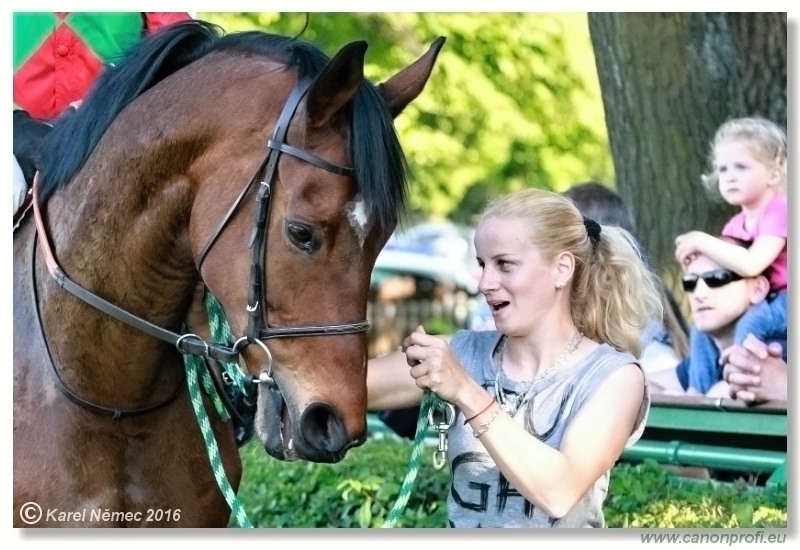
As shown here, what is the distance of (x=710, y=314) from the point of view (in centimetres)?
485

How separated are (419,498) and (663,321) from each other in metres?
1.33

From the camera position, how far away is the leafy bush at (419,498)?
4.27 meters

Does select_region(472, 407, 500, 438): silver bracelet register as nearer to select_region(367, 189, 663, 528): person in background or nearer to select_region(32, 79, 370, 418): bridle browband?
select_region(367, 189, 663, 528): person in background

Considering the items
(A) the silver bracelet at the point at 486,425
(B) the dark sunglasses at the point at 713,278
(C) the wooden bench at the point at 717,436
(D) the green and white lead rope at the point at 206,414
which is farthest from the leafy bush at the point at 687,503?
(A) the silver bracelet at the point at 486,425

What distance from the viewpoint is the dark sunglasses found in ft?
15.6

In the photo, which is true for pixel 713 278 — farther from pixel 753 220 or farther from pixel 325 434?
pixel 325 434

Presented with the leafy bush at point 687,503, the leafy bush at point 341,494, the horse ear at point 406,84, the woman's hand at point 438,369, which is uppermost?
the horse ear at point 406,84

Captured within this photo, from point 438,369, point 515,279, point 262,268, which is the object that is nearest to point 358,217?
point 262,268

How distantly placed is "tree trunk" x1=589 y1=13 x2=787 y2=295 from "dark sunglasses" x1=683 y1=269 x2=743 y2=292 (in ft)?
0.21

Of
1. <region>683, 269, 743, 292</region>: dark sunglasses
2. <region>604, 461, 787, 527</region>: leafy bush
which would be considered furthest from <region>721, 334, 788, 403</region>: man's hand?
<region>604, 461, 787, 527</region>: leafy bush

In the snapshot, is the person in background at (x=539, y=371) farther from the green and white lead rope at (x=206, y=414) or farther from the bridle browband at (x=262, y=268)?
the bridle browband at (x=262, y=268)

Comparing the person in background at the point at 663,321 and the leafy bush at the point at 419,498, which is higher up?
the person in background at the point at 663,321

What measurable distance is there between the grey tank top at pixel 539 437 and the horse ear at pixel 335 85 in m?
0.82

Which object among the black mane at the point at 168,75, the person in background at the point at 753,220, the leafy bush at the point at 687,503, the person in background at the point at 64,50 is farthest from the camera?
the person in background at the point at 753,220
